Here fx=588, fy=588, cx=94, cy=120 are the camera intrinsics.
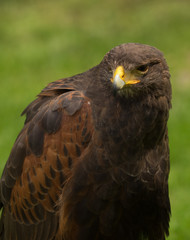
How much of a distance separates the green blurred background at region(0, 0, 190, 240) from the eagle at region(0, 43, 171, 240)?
2359 millimetres

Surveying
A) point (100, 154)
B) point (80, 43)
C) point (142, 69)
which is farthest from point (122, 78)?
point (80, 43)

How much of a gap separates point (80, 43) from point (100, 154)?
5.90m

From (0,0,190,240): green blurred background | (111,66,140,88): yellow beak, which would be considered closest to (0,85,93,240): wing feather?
(111,66,140,88): yellow beak

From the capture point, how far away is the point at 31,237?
14.3 ft

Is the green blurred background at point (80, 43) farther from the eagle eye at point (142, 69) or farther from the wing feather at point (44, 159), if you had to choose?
the eagle eye at point (142, 69)

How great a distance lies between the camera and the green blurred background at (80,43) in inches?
293

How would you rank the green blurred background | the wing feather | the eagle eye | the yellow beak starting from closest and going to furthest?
the yellow beak → the eagle eye → the wing feather → the green blurred background

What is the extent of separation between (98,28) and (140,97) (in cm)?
654

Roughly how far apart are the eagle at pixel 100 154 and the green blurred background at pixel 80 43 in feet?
7.74

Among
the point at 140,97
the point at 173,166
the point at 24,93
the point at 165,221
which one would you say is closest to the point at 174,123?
the point at 173,166

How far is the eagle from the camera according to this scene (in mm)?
3857

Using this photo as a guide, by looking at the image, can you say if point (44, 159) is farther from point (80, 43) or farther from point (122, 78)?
point (80, 43)

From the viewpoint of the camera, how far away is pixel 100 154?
392 centimetres

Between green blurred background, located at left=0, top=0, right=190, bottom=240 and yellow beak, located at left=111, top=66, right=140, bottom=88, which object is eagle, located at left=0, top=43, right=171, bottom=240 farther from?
green blurred background, located at left=0, top=0, right=190, bottom=240
